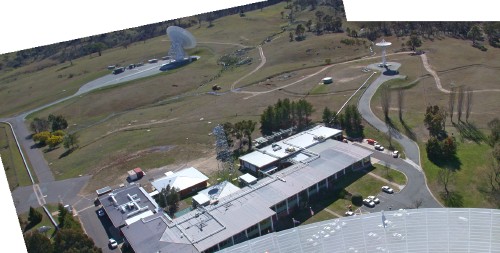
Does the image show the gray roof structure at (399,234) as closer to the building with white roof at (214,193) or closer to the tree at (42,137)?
the building with white roof at (214,193)

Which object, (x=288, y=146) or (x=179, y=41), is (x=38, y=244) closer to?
(x=288, y=146)

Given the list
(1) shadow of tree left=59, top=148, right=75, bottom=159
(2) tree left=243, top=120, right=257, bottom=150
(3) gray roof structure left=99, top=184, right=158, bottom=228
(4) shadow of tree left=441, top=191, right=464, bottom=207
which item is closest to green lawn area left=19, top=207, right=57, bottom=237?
(3) gray roof structure left=99, top=184, right=158, bottom=228

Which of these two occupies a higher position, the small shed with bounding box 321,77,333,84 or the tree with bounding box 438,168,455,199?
the small shed with bounding box 321,77,333,84

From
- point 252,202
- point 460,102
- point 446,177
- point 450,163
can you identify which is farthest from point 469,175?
point 252,202

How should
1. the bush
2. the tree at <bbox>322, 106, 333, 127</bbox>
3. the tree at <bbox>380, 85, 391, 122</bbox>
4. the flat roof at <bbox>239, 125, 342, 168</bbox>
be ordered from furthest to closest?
1. the tree at <bbox>322, 106, 333, 127</bbox>
2. the tree at <bbox>380, 85, 391, 122</bbox>
3. the flat roof at <bbox>239, 125, 342, 168</bbox>
4. the bush

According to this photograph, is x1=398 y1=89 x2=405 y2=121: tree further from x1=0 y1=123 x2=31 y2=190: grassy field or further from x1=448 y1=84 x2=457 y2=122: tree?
x1=0 y1=123 x2=31 y2=190: grassy field

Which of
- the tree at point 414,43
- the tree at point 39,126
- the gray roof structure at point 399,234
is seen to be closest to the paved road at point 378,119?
the tree at point 414,43

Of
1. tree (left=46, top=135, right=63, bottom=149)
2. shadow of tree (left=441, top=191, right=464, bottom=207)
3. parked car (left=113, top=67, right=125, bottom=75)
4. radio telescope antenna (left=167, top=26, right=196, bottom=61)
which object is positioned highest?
radio telescope antenna (left=167, top=26, right=196, bottom=61)

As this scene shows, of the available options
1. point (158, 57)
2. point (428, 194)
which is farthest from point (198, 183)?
point (158, 57)
